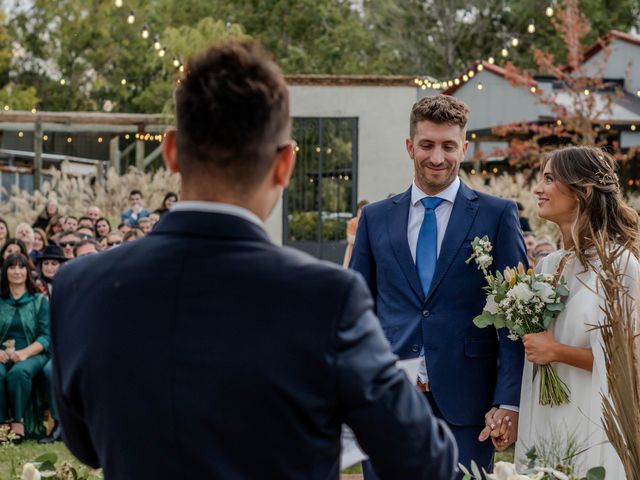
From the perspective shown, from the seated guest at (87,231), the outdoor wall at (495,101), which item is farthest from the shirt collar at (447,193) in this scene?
the outdoor wall at (495,101)

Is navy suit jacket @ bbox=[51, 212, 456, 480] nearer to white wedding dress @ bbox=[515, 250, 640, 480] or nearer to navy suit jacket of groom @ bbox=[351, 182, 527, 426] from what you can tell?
navy suit jacket of groom @ bbox=[351, 182, 527, 426]

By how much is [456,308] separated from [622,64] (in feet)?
97.2

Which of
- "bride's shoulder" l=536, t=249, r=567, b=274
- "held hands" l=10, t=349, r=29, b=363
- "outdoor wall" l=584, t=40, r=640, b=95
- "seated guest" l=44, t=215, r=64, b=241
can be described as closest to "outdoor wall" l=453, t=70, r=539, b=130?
"outdoor wall" l=584, t=40, r=640, b=95

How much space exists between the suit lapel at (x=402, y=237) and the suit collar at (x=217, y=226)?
91.6 inches

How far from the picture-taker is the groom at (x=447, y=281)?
4094mm

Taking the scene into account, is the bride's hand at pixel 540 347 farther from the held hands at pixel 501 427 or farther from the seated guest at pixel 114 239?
the seated guest at pixel 114 239

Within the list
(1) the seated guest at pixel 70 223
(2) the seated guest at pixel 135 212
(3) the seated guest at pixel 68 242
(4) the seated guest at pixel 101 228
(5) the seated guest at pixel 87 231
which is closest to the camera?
(3) the seated guest at pixel 68 242

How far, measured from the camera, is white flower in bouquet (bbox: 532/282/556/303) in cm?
419

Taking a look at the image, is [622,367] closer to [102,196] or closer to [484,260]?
[484,260]

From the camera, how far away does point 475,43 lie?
49.3 m

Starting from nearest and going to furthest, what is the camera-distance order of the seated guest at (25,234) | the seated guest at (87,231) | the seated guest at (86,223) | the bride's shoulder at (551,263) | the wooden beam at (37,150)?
the bride's shoulder at (551,263)
the seated guest at (25,234)
the seated guest at (87,231)
the seated guest at (86,223)
the wooden beam at (37,150)

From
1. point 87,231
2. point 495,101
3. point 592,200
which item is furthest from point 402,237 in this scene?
point 495,101

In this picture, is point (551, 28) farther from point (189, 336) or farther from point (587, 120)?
point (189, 336)

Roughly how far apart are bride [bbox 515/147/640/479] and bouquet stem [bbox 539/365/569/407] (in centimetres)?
2
